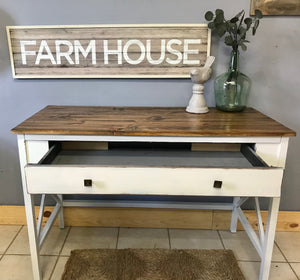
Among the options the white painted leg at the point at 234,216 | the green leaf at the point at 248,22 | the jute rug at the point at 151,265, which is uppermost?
the green leaf at the point at 248,22

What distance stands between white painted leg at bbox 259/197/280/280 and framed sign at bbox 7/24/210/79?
80cm

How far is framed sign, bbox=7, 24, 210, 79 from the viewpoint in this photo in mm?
1540

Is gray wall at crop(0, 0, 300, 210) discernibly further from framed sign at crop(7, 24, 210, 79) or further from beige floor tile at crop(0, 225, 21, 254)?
beige floor tile at crop(0, 225, 21, 254)

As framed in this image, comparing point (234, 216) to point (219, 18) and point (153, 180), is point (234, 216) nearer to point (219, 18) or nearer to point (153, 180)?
point (153, 180)

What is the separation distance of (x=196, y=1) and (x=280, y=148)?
865 mm

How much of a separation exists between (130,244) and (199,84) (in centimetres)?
101

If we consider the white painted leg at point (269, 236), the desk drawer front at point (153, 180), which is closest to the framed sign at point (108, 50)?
the desk drawer front at point (153, 180)

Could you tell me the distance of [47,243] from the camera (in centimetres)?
173

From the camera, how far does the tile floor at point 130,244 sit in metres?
1.54

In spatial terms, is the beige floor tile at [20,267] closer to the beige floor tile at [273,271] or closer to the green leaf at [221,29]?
the beige floor tile at [273,271]

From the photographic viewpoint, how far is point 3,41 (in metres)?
1.58

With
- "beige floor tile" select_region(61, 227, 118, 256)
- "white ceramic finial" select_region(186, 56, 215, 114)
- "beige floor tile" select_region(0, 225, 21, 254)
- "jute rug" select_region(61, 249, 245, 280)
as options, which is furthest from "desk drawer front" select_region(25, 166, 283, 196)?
"beige floor tile" select_region(0, 225, 21, 254)

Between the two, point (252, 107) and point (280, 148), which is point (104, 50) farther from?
point (280, 148)

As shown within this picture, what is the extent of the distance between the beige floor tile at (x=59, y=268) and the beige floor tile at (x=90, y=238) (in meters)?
0.05
